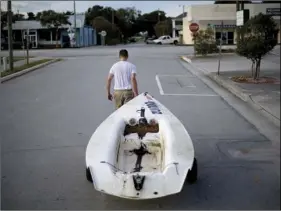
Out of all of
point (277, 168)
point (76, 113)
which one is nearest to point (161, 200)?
point (277, 168)

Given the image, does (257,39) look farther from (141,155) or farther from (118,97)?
(141,155)

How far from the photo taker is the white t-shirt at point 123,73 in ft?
26.2

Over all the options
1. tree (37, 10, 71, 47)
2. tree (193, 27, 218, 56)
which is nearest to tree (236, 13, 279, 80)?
tree (193, 27, 218, 56)

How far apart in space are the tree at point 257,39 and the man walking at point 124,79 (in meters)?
9.53

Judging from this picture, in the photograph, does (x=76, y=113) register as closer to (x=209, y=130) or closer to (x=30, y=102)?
(x=30, y=102)

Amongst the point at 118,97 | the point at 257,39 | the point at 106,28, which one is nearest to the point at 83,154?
the point at 118,97

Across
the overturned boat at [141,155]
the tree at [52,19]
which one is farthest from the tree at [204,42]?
the tree at [52,19]

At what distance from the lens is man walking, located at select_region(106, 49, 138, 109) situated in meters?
7.96

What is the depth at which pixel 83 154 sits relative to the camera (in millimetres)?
7020

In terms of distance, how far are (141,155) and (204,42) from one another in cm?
2854

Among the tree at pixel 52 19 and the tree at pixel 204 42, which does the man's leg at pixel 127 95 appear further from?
the tree at pixel 52 19

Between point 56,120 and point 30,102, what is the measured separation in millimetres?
3056

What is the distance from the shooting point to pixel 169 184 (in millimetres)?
4457

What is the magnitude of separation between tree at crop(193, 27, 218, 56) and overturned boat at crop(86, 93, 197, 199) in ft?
87.2
